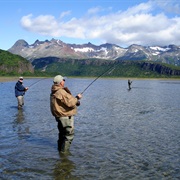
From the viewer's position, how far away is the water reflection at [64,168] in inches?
360

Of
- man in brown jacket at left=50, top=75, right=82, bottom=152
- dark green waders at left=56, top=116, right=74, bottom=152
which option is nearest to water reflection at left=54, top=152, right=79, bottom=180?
dark green waders at left=56, top=116, right=74, bottom=152

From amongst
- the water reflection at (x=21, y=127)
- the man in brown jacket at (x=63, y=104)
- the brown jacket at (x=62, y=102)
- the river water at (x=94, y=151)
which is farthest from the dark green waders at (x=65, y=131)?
the water reflection at (x=21, y=127)

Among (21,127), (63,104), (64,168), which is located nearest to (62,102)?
(63,104)

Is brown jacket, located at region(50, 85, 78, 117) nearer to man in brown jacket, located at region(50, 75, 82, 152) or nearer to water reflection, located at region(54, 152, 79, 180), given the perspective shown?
man in brown jacket, located at region(50, 75, 82, 152)

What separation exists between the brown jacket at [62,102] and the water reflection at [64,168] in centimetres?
176

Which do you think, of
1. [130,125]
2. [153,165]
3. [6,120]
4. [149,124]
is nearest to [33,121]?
[6,120]

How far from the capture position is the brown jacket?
10.3 m

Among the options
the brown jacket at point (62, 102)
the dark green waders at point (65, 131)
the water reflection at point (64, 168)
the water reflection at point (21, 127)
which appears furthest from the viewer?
the water reflection at point (21, 127)

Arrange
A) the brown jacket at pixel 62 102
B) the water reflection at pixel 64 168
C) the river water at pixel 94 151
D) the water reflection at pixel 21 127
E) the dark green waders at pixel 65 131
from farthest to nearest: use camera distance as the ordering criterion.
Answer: the water reflection at pixel 21 127 → the dark green waders at pixel 65 131 → the brown jacket at pixel 62 102 → the river water at pixel 94 151 → the water reflection at pixel 64 168

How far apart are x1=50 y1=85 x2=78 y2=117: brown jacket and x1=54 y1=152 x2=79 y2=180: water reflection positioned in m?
1.76

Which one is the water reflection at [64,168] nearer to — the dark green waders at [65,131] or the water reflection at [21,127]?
the dark green waders at [65,131]

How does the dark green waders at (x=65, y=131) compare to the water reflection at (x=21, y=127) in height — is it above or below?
above

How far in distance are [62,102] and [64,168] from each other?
2.33 metres

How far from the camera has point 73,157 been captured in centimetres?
1123
